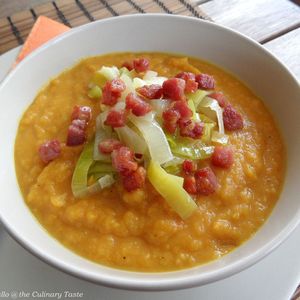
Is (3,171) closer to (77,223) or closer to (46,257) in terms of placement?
(77,223)

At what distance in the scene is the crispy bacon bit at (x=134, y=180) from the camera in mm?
1801

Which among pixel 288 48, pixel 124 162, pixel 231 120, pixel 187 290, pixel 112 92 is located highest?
pixel 112 92

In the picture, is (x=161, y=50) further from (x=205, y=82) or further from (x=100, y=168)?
(x=100, y=168)

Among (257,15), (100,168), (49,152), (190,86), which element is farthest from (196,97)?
(257,15)

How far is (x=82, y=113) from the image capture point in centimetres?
213

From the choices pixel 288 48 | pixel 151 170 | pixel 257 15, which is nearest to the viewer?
pixel 151 170

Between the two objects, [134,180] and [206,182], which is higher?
[134,180]

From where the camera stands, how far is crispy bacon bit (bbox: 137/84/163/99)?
2033 millimetres

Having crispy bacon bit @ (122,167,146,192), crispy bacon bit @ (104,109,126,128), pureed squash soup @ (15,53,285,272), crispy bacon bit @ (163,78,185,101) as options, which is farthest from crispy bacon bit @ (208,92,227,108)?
crispy bacon bit @ (122,167,146,192)

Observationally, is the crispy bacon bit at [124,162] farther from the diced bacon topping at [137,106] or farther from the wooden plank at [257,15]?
the wooden plank at [257,15]

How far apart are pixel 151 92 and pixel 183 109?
198 mm

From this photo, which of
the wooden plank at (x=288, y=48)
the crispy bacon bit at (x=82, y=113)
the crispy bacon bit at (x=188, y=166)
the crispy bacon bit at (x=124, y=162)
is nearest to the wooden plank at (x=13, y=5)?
the crispy bacon bit at (x=82, y=113)

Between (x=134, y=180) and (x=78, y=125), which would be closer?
(x=134, y=180)

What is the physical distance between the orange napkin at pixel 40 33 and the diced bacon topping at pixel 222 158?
4.41 ft
